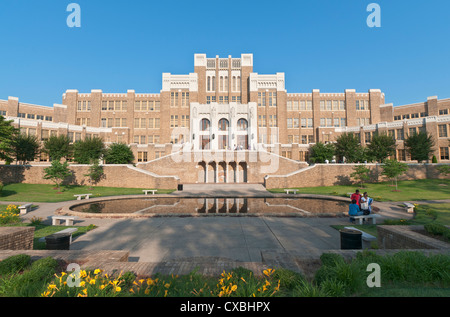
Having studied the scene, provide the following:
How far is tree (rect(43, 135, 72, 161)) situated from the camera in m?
35.9

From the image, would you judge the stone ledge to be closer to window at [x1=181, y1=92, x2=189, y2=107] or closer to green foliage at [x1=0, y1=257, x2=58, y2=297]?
green foliage at [x1=0, y1=257, x2=58, y2=297]

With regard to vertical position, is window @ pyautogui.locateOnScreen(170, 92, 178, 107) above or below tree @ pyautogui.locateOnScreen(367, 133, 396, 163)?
above

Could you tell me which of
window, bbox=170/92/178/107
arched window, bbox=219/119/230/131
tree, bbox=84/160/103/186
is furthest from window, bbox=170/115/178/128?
tree, bbox=84/160/103/186

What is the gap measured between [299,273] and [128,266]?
366cm

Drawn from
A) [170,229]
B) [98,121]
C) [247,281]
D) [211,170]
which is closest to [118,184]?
[211,170]

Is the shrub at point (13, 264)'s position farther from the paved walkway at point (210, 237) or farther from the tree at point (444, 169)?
the tree at point (444, 169)

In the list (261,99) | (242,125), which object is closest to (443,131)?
(261,99)

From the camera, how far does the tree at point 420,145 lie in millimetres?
36438

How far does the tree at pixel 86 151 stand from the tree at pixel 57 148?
57.2 inches

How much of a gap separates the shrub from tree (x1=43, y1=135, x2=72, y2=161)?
38528 millimetres

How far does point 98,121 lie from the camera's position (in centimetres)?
5166

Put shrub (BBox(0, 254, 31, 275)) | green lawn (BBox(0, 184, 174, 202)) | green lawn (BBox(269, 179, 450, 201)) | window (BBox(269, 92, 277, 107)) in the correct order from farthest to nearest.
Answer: window (BBox(269, 92, 277, 107)), green lawn (BBox(269, 179, 450, 201)), green lawn (BBox(0, 184, 174, 202)), shrub (BBox(0, 254, 31, 275))

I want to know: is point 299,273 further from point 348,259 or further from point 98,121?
point 98,121

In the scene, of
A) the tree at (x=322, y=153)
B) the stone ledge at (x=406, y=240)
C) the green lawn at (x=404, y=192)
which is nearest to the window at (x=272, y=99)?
the tree at (x=322, y=153)
